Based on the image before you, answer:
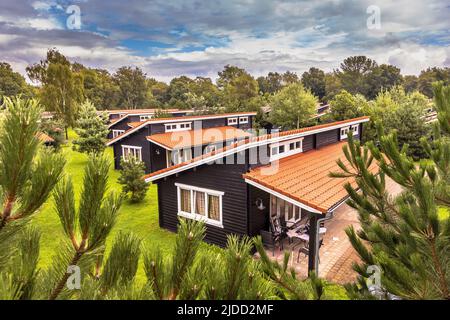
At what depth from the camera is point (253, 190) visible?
Answer: 11383 millimetres

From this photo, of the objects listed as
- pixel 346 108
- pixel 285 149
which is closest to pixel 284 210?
pixel 285 149

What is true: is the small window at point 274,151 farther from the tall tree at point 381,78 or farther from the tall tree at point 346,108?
the tall tree at point 381,78

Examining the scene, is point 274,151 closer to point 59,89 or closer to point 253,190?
point 253,190

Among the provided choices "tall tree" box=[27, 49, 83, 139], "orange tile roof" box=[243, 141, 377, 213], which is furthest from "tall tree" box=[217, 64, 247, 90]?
"orange tile roof" box=[243, 141, 377, 213]

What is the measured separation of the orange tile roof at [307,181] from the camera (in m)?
9.52

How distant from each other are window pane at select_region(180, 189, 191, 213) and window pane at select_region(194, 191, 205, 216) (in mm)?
335

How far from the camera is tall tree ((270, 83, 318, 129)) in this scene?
40062mm

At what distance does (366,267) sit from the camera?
445 centimetres

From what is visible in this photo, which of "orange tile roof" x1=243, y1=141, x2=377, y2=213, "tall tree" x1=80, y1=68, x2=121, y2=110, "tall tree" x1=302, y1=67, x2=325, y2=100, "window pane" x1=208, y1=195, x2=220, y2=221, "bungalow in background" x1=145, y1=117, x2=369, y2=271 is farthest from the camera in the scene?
"tall tree" x1=302, y1=67, x2=325, y2=100

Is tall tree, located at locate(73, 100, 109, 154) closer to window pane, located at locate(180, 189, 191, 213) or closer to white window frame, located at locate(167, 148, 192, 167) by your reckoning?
white window frame, located at locate(167, 148, 192, 167)

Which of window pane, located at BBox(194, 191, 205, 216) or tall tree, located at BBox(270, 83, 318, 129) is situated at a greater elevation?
tall tree, located at BBox(270, 83, 318, 129)

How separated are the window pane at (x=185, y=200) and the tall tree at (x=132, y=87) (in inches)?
2632

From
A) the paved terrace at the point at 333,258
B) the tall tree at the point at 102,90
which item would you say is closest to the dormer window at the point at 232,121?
the paved terrace at the point at 333,258
